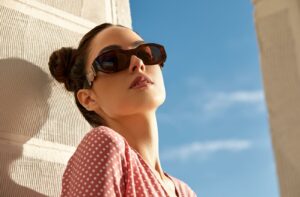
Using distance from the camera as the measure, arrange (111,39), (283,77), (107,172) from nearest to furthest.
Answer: (107,172)
(283,77)
(111,39)

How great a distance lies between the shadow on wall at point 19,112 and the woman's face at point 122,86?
158mm

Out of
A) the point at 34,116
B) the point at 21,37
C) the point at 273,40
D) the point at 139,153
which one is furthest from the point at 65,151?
the point at 273,40

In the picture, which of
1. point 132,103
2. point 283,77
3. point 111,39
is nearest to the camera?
point 283,77

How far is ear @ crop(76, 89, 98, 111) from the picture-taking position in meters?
1.66

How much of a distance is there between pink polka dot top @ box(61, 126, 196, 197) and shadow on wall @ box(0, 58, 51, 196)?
0.18 metres

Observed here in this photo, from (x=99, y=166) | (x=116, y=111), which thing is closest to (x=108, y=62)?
(x=116, y=111)

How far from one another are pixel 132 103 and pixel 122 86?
6 centimetres

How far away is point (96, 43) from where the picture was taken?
1669 mm

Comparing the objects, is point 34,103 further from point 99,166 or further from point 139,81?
point 99,166

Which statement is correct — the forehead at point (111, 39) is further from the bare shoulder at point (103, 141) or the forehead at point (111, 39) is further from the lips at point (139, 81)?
the bare shoulder at point (103, 141)

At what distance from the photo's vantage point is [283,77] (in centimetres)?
140

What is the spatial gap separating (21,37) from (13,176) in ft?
1.46

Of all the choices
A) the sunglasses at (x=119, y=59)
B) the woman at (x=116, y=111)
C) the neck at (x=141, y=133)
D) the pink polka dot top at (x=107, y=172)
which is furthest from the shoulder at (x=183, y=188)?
the sunglasses at (x=119, y=59)

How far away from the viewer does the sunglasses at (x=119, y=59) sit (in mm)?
1574
